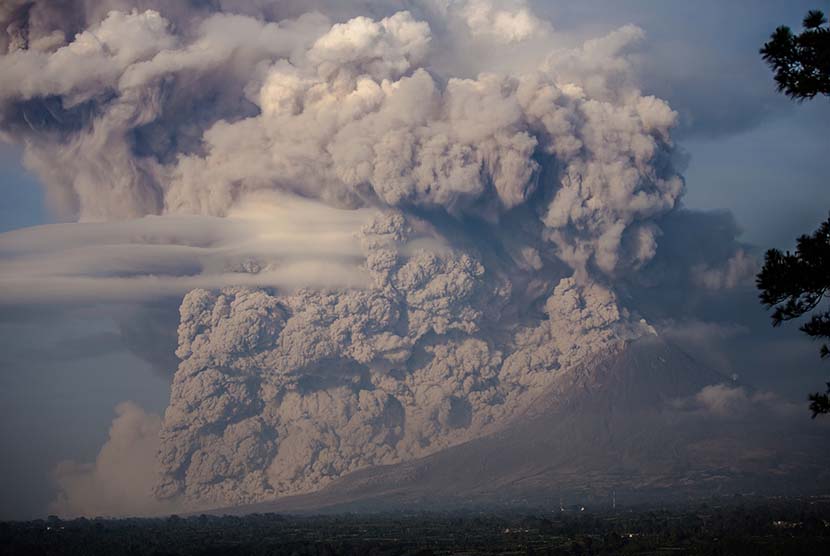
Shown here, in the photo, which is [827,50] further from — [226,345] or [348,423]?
[348,423]

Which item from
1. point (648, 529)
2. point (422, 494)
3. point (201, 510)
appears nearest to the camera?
point (648, 529)

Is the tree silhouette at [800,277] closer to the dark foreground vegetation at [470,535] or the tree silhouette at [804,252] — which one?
the tree silhouette at [804,252]

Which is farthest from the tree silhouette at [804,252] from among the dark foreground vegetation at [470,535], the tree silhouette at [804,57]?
the dark foreground vegetation at [470,535]

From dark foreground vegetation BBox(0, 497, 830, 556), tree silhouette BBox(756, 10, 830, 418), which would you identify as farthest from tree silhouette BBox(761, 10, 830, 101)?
dark foreground vegetation BBox(0, 497, 830, 556)

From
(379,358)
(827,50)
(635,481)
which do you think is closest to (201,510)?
(379,358)

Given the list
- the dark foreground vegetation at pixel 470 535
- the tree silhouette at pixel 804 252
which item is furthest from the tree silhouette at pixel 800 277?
the dark foreground vegetation at pixel 470 535

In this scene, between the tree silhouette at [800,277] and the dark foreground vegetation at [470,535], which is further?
the dark foreground vegetation at [470,535]

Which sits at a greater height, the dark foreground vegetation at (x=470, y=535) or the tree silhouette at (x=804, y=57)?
the tree silhouette at (x=804, y=57)

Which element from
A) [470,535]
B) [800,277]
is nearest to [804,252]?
[800,277]
